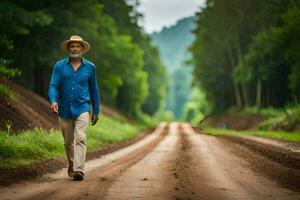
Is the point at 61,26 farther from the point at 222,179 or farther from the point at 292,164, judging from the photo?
the point at 222,179

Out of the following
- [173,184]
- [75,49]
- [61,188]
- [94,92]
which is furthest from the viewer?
[94,92]

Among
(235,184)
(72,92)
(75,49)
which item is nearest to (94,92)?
(72,92)

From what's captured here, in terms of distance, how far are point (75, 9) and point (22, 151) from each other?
16.0 meters

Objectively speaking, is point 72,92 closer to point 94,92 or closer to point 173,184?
point 94,92

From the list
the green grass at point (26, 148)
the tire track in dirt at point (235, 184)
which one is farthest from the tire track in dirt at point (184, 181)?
the green grass at point (26, 148)

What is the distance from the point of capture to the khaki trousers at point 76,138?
28.3 feet

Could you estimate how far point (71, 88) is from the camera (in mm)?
9000

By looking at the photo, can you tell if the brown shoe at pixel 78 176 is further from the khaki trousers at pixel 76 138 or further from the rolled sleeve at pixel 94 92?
the rolled sleeve at pixel 94 92

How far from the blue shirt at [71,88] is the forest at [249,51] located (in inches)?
873

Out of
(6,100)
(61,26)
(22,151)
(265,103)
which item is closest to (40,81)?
Result: (61,26)

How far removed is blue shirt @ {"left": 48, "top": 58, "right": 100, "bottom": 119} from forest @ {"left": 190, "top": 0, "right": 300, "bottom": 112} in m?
22.2

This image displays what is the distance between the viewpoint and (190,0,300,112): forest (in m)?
31.5

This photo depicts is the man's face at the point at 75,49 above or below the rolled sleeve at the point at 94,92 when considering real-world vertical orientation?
above

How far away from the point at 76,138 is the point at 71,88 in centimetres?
90
